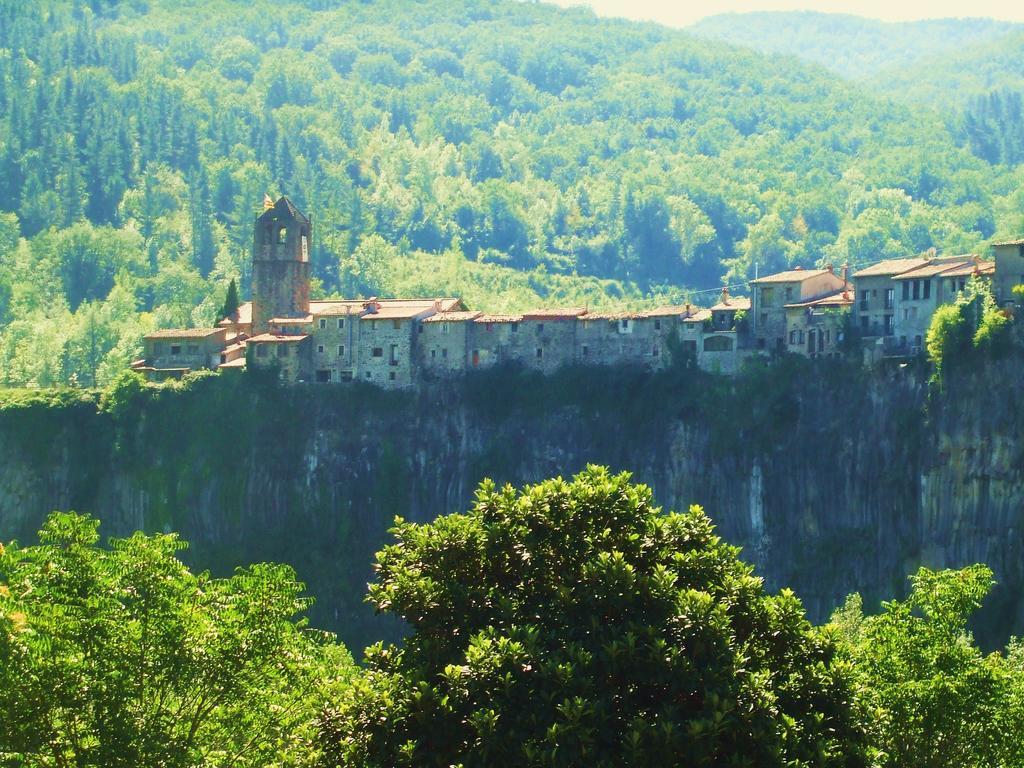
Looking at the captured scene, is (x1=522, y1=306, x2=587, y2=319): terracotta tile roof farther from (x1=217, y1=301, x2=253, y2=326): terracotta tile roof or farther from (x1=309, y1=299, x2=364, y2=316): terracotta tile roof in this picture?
(x1=217, y1=301, x2=253, y2=326): terracotta tile roof

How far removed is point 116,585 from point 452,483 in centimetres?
6483

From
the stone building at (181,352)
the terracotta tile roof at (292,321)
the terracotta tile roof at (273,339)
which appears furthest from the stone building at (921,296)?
the stone building at (181,352)

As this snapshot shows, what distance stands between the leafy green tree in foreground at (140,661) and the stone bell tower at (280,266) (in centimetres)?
7396

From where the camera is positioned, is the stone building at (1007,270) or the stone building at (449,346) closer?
the stone building at (1007,270)

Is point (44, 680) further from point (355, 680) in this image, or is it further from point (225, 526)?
point (225, 526)

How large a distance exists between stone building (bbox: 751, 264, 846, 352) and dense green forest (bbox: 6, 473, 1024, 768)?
185 feet

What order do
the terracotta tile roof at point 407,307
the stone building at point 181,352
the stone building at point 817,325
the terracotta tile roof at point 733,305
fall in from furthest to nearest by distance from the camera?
the stone building at point 181,352, the terracotta tile roof at point 407,307, the terracotta tile roof at point 733,305, the stone building at point 817,325

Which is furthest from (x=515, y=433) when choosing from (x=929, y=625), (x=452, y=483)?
(x=929, y=625)

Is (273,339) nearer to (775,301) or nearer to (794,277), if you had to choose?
(775,301)

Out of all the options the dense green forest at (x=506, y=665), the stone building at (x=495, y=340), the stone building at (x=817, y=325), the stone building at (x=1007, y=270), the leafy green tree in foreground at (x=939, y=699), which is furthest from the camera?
the stone building at (x=495, y=340)

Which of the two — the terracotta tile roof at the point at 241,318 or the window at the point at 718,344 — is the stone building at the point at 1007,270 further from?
the terracotta tile roof at the point at 241,318

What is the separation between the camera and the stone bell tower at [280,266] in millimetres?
129625

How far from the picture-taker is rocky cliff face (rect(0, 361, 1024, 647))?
328 feet

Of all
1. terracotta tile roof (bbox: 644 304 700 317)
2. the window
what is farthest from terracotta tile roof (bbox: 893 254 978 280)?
terracotta tile roof (bbox: 644 304 700 317)
